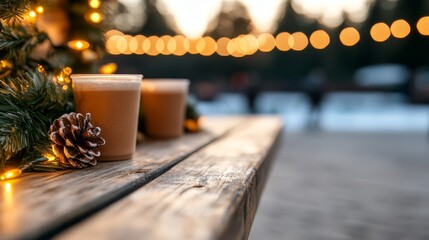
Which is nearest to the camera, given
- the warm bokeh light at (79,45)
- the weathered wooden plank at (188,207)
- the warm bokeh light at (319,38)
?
the weathered wooden plank at (188,207)

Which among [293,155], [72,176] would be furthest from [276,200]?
[72,176]

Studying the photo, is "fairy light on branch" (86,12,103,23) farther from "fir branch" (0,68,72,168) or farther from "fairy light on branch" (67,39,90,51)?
"fir branch" (0,68,72,168)

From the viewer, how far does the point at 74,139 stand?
30.7 inches

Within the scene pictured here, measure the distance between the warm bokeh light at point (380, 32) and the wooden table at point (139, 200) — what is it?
10749 millimetres

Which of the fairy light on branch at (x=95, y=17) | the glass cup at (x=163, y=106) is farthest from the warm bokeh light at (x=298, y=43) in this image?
the fairy light on branch at (x=95, y=17)

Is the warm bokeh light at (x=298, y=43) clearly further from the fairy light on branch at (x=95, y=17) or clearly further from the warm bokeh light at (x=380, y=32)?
the fairy light on branch at (x=95, y=17)

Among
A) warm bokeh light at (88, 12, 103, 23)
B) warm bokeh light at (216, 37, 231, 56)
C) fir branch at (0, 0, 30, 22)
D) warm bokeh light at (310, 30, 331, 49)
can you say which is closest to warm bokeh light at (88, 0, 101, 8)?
warm bokeh light at (88, 12, 103, 23)

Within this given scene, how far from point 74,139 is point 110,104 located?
113 mm

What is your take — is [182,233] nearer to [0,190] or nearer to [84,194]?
[84,194]

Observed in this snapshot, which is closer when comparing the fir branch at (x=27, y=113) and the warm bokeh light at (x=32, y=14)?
the fir branch at (x=27, y=113)

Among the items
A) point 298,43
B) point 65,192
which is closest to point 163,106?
point 65,192

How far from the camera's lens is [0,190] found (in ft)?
2.04

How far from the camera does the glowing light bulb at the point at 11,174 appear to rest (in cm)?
69

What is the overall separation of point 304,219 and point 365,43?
19.5 m
